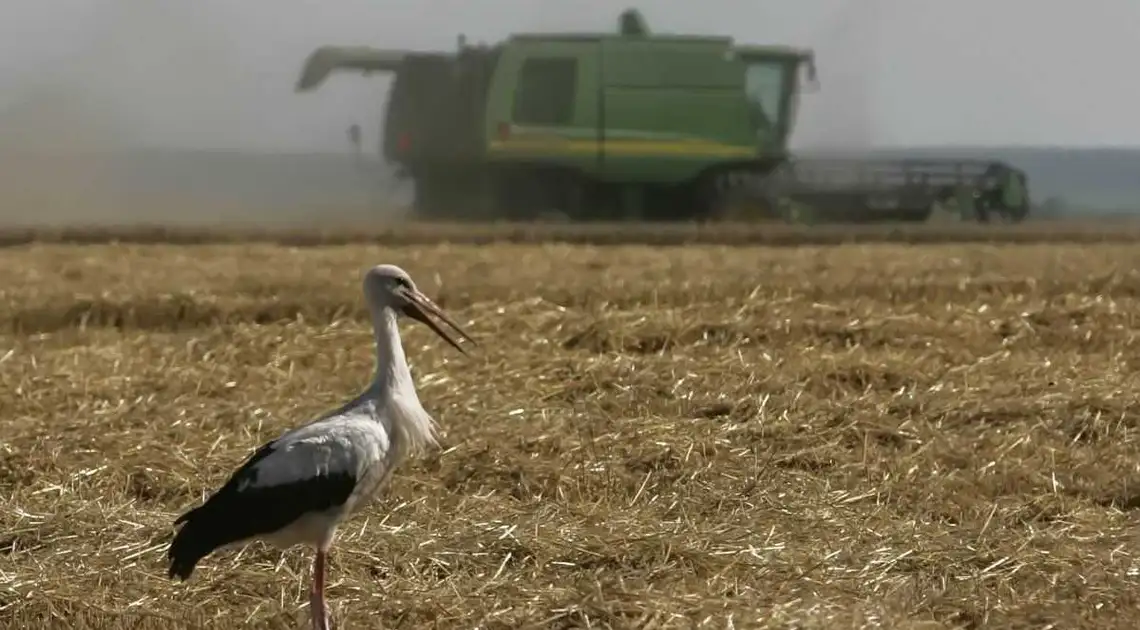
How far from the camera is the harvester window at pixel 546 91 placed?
21562 mm

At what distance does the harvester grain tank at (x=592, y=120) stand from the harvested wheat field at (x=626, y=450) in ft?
32.6

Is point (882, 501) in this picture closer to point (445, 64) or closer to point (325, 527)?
point (325, 527)

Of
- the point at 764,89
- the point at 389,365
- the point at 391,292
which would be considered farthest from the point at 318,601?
the point at 764,89

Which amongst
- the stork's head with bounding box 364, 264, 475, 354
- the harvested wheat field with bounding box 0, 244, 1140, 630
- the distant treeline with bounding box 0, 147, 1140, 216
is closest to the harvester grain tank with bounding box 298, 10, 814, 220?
the distant treeline with bounding box 0, 147, 1140, 216

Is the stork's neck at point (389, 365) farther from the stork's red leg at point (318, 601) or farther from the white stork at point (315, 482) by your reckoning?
the stork's red leg at point (318, 601)

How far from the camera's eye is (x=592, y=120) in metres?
21.5

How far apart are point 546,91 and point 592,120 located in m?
0.82

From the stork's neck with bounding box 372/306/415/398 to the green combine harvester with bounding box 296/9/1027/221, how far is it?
16.4 meters

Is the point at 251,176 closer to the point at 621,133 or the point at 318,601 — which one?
the point at 621,133

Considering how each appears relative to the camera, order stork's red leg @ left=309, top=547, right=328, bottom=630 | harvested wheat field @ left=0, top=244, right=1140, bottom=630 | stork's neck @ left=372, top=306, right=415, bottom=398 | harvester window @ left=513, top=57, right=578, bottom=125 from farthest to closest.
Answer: harvester window @ left=513, top=57, right=578, bottom=125, stork's neck @ left=372, top=306, right=415, bottom=398, harvested wheat field @ left=0, top=244, right=1140, bottom=630, stork's red leg @ left=309, top=547, right=328, bottom=630

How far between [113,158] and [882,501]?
2070 cm

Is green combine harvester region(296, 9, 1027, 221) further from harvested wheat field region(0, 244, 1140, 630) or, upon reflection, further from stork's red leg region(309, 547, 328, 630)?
stork's red leg region(309, 547, 328, 630)

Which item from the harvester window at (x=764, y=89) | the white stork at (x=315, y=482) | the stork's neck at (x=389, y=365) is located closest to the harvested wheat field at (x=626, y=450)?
the white stork at (x=315, y=482)

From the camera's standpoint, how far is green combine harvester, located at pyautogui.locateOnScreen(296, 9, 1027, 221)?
2164 centimetres
